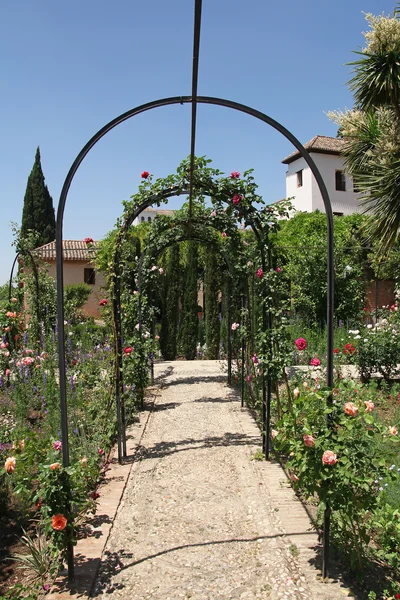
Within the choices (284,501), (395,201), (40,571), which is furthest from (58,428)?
(395,201)

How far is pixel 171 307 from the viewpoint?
11.6m

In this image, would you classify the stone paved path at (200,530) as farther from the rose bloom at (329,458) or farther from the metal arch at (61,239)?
the rose bloom at (329,458)

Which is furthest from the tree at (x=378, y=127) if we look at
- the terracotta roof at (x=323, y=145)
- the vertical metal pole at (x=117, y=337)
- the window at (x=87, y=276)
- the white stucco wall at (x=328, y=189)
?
the window at (x=87, y=276)

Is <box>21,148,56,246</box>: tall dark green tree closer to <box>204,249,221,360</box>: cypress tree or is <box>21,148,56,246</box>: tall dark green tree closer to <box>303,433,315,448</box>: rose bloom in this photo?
<box>204,249,221,360</box>: cypress tree

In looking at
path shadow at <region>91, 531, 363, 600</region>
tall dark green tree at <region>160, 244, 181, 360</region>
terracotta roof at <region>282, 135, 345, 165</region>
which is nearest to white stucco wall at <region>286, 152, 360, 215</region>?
terracotta roof at <region>282, 135, 345, 165</region>

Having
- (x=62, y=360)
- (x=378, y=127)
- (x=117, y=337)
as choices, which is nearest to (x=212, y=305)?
(x=378, y=127)

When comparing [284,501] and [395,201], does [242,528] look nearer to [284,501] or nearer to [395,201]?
[284,501]

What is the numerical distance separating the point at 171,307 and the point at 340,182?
43.3ft

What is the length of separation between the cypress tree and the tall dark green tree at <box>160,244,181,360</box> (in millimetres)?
716

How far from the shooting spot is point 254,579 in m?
2.45

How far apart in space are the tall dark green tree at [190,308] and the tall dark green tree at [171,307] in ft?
0.60

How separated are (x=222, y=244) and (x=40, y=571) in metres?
5.28

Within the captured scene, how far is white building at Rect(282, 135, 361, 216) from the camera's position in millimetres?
20859

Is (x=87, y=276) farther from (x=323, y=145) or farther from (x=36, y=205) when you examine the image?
(x=323, y=145)
